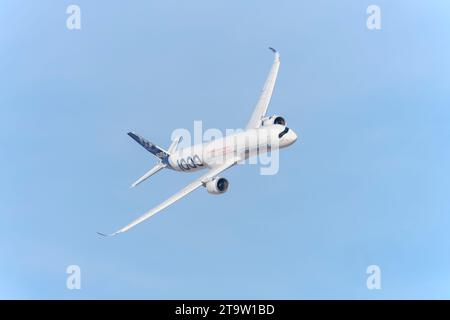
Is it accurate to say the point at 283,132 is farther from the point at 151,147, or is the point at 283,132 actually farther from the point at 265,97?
the point at 151,147

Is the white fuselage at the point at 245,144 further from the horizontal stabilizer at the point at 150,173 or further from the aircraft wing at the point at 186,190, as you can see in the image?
the horizontal stabilizer at the point at 150,173

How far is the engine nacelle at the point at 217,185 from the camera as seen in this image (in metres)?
130

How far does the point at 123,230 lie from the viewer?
407 feet

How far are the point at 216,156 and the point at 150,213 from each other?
A: 1685 centimetres

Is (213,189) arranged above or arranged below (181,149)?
below

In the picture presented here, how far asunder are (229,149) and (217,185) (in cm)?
818

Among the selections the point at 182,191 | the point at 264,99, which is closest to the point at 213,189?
the point at 182,191

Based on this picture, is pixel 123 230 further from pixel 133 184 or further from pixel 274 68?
pixel 274 68

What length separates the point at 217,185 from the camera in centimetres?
12988

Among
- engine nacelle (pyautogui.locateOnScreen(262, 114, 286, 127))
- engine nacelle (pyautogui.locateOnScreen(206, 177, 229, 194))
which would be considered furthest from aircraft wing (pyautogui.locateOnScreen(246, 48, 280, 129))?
engine nacelle (pyautogui.locateOnScreen(206, 177, 229, 194))

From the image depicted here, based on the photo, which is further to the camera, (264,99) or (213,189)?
→ (264,99)

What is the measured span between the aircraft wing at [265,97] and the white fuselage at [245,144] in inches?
362

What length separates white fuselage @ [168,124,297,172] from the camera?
436 feet

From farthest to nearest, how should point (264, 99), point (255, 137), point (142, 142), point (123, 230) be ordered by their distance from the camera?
point (142, 142) < point (264, 99) < point (255, 137) < point (123, 230)
